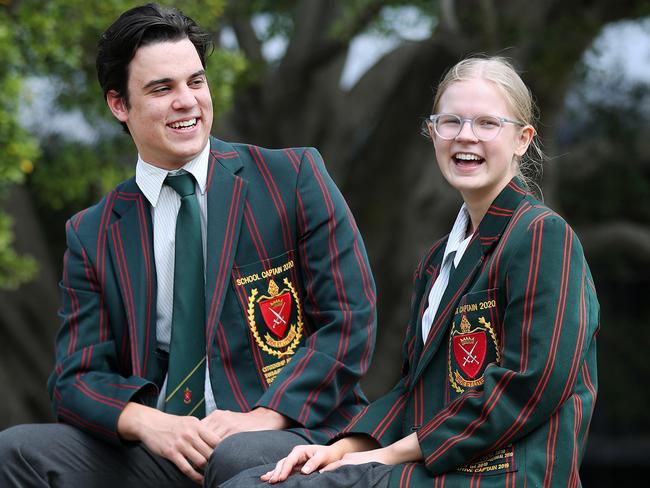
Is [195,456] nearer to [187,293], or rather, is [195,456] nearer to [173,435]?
[173,435]

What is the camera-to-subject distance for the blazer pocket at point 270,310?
2.95 metres

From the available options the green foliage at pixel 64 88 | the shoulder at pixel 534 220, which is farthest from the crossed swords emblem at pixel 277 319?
the green foliage at pixel 64 88

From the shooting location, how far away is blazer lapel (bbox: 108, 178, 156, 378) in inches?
116

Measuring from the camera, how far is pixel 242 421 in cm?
276

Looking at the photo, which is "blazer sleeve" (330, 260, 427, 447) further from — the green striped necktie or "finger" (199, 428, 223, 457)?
the green striped necktie

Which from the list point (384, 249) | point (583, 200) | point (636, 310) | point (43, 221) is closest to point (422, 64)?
point (384, 249)

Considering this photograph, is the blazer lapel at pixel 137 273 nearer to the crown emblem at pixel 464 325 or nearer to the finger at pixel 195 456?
the finger at pixel 195 456

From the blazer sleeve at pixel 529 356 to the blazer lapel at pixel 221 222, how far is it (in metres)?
0.76

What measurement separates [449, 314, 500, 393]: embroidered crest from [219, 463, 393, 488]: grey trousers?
0.25 metres

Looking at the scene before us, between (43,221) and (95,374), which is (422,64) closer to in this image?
(43,221)

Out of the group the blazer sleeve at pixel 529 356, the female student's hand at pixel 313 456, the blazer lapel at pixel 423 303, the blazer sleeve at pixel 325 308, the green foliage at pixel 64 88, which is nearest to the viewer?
the blazer sleeve at pixel 529 356

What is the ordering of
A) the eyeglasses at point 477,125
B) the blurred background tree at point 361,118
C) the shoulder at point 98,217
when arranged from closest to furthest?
the eyeglasses at point 477,125
the shoulder at point 98,217
the blurred background tree at point 361,118

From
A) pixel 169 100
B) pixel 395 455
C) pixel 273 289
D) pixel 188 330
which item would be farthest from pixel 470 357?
pixel 169 100

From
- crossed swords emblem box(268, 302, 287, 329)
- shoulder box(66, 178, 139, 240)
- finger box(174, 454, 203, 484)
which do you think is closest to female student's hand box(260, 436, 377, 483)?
finger box(174, 454, 203, 484)
